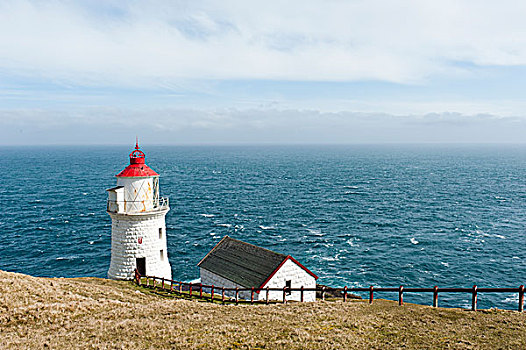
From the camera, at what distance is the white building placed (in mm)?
26375

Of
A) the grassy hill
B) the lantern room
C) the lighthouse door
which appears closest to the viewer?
the grassy hill

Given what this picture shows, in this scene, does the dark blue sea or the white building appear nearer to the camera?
the white building

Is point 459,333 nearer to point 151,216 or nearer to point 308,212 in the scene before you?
point 151,216

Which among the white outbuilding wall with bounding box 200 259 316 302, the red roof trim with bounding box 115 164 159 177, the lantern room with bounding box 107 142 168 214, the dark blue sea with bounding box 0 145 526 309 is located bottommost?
the dark blue sea with bounding box 0 145 526 309

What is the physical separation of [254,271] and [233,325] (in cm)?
1055

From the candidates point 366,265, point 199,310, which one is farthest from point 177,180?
point 199,310

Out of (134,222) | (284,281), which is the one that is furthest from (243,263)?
(134,222)

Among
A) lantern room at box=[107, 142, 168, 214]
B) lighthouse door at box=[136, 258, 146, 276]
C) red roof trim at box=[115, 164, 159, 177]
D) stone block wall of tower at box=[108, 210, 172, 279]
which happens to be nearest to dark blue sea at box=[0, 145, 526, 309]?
lighthouse door at box=[136, 258, 146, 276]

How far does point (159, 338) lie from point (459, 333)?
12.6 metres

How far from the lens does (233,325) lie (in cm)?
1662

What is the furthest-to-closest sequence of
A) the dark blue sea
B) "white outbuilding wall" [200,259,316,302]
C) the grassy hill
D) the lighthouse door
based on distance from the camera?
the dark blue sea
the lighthouse door
"white outbuilding wall" [200,259,316,302]
the grassy hill

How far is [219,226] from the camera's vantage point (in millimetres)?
58969

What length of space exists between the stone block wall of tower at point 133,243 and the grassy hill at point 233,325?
21.1 feet

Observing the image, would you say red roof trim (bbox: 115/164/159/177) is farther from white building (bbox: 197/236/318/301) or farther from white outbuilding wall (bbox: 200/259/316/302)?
white outbuilding wall (bbox: 200/259/316/302)
